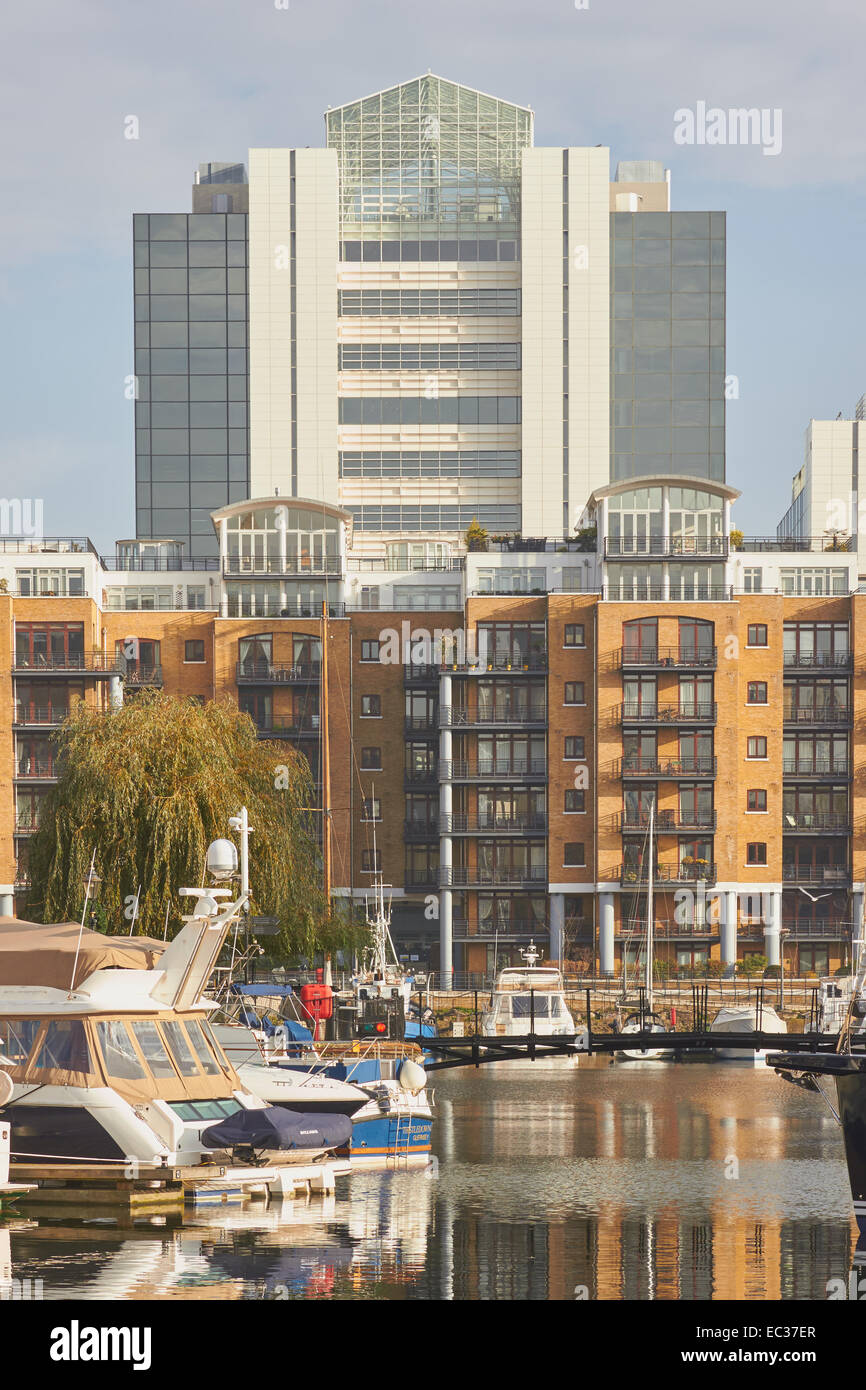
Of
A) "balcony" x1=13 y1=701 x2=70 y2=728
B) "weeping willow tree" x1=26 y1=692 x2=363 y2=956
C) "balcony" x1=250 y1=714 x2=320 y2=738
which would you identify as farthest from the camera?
"balcony" x1=250 y1=714 x2=320 y2=738

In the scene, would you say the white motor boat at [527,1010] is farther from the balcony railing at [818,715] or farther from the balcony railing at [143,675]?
the balcony railing at [143,675]

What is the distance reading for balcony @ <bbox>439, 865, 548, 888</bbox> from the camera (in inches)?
3711

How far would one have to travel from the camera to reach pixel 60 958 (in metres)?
34.9

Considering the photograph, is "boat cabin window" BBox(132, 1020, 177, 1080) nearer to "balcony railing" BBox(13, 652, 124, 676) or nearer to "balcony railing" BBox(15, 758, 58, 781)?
"balcony railing" BBox(15, 758, 58, 781)

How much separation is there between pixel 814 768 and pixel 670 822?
9.61 meters

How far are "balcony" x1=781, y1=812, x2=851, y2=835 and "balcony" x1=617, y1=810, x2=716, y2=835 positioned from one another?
5164 mm

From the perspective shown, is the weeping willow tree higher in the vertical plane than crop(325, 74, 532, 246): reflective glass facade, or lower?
lower

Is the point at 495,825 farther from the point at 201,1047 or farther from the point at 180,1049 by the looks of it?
the point at 180,1049

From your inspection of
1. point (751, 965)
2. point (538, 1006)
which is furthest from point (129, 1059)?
point (751, 965)

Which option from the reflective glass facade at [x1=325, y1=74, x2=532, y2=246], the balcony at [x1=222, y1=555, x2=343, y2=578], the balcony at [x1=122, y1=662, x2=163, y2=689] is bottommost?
the balcony at [x1=122, y1=662, x2=163, y2=689]

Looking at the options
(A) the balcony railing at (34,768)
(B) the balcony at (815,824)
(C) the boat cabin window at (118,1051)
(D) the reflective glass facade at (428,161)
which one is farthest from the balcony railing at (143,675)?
(C) the boat cabin window at (118,1051)

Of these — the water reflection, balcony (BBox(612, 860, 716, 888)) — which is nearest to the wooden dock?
the water reflection

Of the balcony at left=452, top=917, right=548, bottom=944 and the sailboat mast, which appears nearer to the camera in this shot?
the sailboat mast

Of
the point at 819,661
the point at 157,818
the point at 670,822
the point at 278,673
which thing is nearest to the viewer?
the point at 157,818
